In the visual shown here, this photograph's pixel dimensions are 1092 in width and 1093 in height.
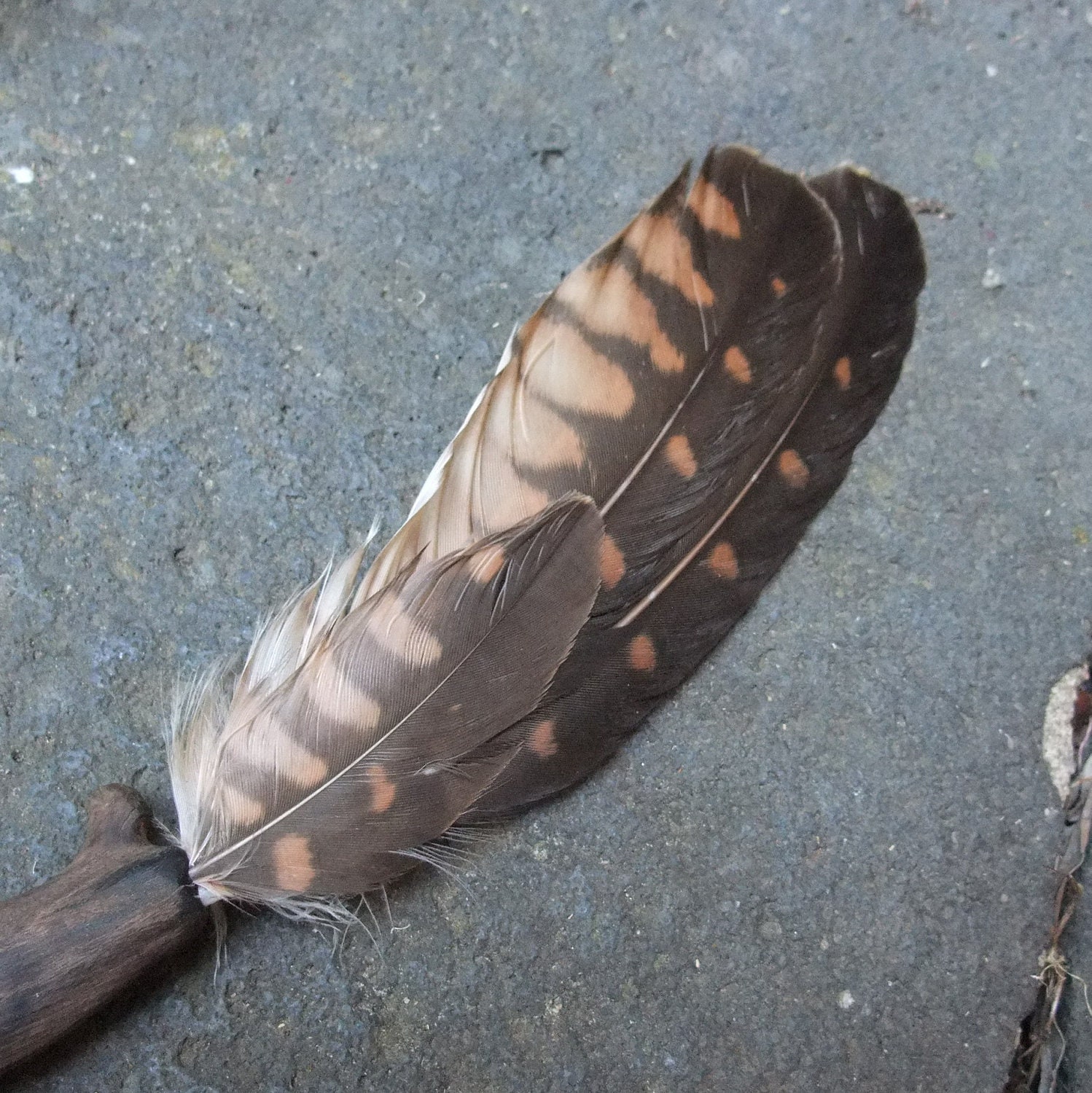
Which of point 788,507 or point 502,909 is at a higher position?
point 788,507

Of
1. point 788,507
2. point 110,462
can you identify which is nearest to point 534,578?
point 788,507

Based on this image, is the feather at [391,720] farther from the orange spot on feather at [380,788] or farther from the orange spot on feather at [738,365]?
the orange spot on feather at [738,365]

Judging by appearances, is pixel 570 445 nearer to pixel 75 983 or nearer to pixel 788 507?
pixel 788 507

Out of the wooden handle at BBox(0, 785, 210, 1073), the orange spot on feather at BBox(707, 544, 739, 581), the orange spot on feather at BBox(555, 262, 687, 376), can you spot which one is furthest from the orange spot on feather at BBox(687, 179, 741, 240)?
the wooden handle at BBox(0, 785, 210, 1073)

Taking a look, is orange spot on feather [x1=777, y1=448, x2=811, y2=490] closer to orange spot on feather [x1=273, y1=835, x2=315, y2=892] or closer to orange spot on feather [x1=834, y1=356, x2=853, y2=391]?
orange spot on feather [x1=834, y1=356, x2=853, y2=391]

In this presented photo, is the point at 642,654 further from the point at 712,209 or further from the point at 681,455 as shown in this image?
the point at 712,209

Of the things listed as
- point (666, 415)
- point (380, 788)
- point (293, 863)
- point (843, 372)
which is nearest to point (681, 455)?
point (666, 415)

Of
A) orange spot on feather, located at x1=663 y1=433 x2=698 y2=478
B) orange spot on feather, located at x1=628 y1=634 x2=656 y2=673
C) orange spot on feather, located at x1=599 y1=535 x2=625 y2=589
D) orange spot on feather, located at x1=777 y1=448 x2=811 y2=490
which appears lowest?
orange spot on feather, located at x1=628 y1=634 x2=656 y2=673
